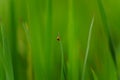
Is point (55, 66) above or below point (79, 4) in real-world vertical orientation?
below

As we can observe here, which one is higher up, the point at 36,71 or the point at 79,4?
the point at 79,4

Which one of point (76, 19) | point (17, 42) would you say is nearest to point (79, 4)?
point (76, 19)

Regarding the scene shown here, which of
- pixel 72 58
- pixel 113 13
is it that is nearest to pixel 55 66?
pixel 72 58

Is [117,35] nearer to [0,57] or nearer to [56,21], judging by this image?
[56,21]

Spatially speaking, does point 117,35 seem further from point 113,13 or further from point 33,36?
point 33,36

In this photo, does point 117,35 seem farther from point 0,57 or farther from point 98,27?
point 0,57
